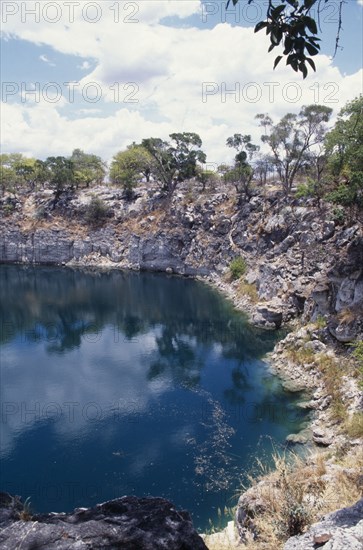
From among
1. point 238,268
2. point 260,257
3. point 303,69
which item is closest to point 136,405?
point 303,69

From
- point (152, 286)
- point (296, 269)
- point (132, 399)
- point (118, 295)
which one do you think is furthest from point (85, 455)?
point (152, 286)

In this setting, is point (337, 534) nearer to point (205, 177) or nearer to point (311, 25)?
point (311, 25)

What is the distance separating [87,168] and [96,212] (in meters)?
17.4

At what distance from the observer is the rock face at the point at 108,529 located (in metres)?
6.16

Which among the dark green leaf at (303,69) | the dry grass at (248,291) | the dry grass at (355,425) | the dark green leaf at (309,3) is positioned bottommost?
the dry grass at (355,425)

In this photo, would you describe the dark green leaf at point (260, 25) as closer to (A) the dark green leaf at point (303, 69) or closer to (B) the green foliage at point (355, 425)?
(A) the dark green leaf at point (303, 69)

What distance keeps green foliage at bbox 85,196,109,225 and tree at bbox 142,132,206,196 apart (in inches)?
483

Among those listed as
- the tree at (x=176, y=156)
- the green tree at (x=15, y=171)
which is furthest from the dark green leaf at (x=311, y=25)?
the green tree at (x=15, y=171)

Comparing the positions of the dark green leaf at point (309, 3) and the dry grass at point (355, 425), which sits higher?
the dark green leaf at point (309, 3)

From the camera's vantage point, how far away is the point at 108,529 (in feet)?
21.2

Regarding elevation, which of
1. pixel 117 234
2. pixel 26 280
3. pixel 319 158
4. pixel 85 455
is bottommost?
pixel 85 455

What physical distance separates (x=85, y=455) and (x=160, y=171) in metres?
57.6

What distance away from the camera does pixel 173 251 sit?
6712 centimetres

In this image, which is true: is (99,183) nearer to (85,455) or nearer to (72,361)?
(72,361)
